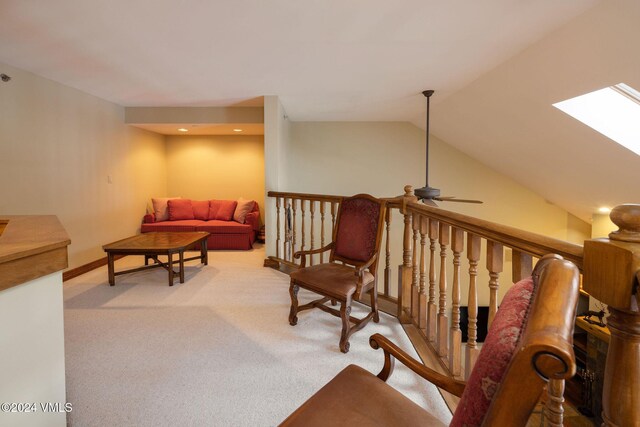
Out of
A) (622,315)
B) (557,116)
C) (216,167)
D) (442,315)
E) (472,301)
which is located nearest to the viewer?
(622,315)

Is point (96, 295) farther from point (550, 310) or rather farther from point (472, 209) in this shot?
point (472, 209)

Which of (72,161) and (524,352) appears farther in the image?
(72,161)

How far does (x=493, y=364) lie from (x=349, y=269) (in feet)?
6.35

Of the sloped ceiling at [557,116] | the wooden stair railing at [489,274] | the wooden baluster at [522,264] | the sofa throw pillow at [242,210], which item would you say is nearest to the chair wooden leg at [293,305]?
the wooden stair railing at [489,274]

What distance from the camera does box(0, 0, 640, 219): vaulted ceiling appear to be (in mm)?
2014

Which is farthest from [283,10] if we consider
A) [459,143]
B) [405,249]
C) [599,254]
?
[459,143]

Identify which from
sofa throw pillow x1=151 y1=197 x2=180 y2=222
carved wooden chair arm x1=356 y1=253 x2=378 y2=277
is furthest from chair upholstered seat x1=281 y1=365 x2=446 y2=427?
sofa throw pillow x1=151 y1=197 x2=180 y2=222

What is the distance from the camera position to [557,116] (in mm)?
3037

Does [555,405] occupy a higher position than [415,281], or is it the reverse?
[555,405]

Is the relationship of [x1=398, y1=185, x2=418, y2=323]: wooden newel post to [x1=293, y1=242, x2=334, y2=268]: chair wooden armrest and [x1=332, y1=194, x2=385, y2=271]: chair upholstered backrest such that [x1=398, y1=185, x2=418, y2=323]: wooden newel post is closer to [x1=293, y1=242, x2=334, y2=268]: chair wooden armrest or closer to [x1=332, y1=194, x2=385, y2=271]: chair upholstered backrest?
[x1=332, y1=194, x2=385, y2=271]: chair upholstered backrest

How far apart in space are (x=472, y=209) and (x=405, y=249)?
3.89m

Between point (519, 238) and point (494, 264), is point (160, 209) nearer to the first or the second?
point (494, 264)

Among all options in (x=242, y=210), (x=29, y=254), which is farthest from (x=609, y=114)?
(x=242, y=210)

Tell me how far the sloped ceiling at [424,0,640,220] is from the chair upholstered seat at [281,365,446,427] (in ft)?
8.56
